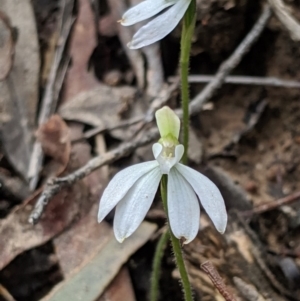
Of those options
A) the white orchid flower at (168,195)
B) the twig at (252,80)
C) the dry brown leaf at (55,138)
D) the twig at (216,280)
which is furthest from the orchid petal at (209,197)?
the twig at (252,80)

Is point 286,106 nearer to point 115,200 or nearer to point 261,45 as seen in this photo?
point 261,45

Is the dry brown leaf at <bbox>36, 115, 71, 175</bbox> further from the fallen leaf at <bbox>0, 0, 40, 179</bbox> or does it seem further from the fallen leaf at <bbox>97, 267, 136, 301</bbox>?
the fallen leaf at <bbox>97, 267, 136, 301</bbox>

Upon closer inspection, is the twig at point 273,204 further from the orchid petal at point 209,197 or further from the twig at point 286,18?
the orchid petal at point 209,197

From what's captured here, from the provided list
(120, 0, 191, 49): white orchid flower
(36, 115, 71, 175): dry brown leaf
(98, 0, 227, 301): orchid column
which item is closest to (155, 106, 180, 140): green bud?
(98, 0, 227, 301): orchid column

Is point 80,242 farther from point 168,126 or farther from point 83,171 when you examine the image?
point 168,126

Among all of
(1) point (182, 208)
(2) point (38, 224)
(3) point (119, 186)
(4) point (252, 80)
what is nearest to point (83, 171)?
(2) point (38, 224)
